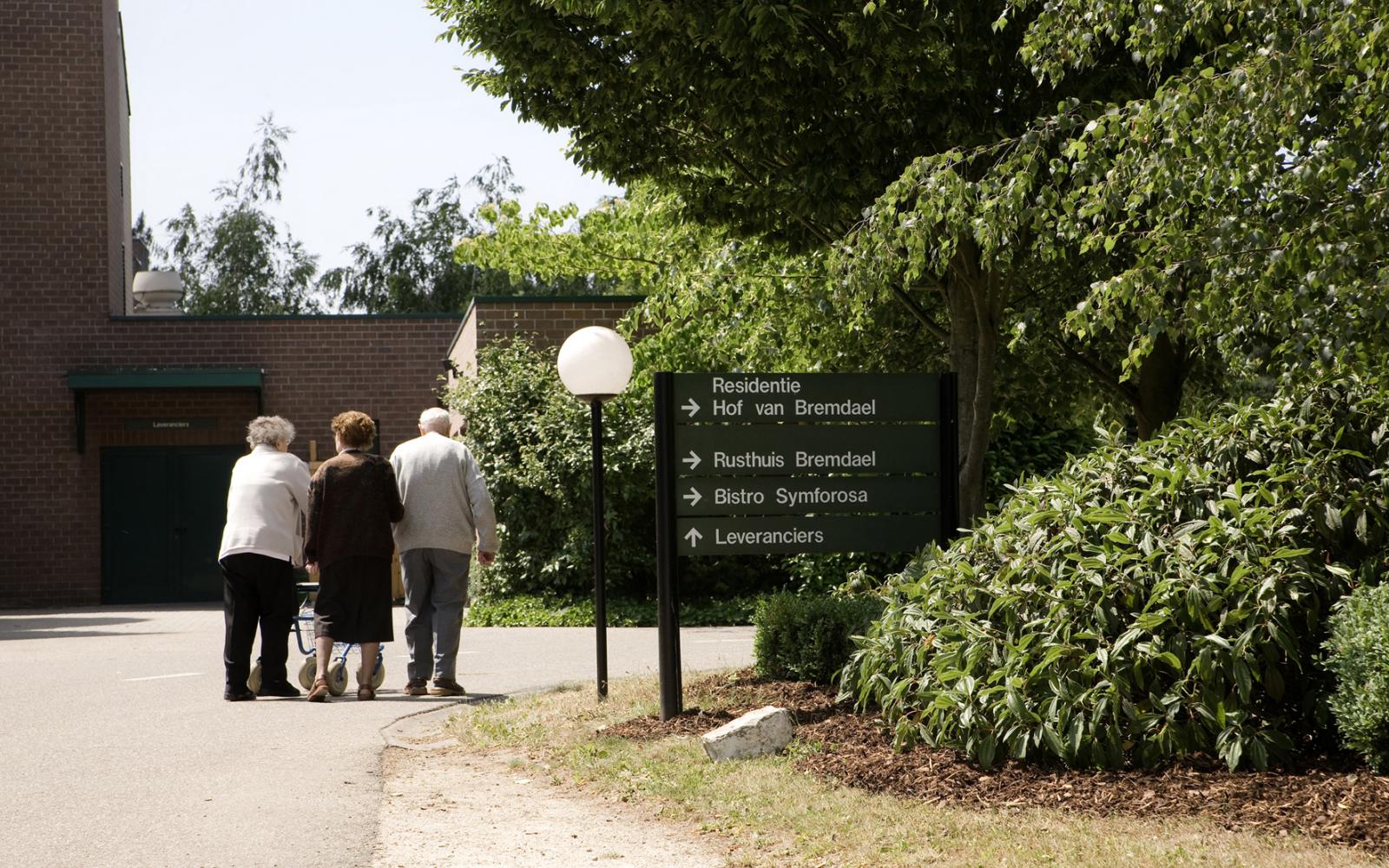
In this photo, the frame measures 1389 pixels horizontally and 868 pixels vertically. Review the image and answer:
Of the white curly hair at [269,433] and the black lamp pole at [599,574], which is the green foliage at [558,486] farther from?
the black lamp pole at [599,574]

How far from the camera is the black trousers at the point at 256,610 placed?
9750 mm

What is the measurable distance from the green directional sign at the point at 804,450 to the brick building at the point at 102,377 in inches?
595

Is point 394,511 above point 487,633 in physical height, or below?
above

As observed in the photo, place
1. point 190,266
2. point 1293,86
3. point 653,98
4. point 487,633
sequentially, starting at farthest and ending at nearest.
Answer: point 190,266
point 487,633
point 653,98
point 1293,86

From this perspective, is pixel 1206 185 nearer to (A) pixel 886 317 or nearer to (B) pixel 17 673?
(A) pixel 886 317

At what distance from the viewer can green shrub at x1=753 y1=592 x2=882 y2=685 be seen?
8586 millimetres

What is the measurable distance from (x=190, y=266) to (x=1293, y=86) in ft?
158

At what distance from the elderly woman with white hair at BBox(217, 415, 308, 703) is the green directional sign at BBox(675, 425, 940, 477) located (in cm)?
307

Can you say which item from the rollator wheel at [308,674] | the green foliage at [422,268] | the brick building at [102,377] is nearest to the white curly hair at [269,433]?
the rollator wheel at [308,674]

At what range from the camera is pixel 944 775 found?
6.24 metres

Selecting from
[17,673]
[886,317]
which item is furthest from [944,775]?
[17,673]

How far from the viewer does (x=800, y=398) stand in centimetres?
833

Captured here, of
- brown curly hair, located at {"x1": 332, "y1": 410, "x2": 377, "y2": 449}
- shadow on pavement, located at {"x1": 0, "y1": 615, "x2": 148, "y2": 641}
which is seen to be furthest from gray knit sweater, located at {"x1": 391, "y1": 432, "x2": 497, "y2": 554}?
shadow on pavement, located at {"x1": 0, "y1": 615, "x2": 148, "y2": 641}

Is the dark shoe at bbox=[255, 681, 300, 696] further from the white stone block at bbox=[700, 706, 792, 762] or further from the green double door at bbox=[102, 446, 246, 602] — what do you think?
the green double door at bbox=[102, 446, 246, 602]
